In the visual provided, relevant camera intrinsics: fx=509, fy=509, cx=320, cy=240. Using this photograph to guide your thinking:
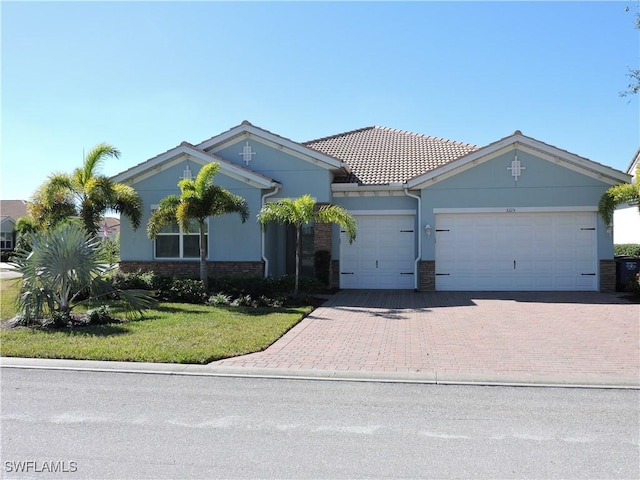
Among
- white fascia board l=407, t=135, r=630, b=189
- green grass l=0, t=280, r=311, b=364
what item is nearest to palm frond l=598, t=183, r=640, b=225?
white fascia board l=407, t=135, r=630, b=189

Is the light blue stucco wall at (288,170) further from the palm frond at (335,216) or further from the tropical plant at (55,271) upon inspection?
the tropical plant at (55,271)

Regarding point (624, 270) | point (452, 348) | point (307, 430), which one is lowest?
point (307, 430)

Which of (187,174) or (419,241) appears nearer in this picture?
(419,241)

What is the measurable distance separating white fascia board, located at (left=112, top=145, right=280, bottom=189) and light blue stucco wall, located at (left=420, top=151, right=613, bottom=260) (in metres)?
5.26

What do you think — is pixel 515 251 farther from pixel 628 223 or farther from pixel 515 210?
pixel 628 223

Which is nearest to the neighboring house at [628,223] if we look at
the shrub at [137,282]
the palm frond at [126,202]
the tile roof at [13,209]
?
the shrub at [137,282]

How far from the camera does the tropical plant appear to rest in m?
10.1

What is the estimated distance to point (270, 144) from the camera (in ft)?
55.5

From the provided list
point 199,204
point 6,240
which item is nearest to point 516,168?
point 199,204

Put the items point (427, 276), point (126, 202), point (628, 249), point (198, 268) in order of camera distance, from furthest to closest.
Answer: point (628, 249), point (198, 268), point (427, 276), point (126, 202)

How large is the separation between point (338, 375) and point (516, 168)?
11.4m

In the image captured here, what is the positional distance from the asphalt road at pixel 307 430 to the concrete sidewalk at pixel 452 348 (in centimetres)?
42

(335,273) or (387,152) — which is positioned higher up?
(387,152)

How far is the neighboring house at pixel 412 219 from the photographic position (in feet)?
51.4
